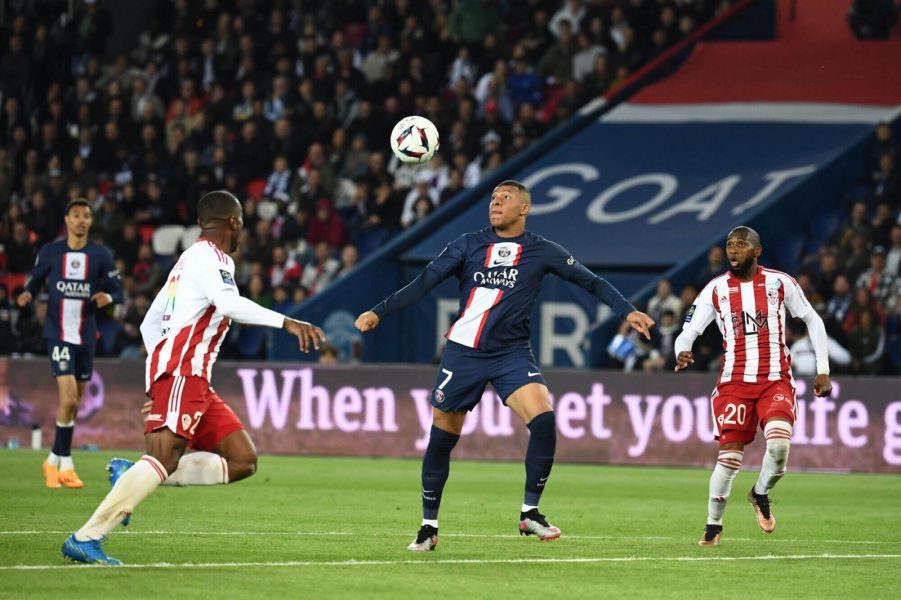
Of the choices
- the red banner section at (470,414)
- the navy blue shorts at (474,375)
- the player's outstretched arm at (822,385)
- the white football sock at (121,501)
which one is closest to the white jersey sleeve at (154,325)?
the white football sock at (121,501)

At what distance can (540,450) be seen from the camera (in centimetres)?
1035

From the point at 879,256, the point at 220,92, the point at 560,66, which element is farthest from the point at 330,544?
the point at 220,92

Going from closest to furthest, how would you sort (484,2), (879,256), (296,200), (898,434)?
1. (898,434)
2. (879,256)
3. (296,200)
4. (484,2)

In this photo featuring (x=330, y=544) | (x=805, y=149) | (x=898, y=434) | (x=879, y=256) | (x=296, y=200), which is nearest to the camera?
(x=330, y=544)

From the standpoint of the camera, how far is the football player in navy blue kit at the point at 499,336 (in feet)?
33.5

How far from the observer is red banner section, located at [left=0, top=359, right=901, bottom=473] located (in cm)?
1869

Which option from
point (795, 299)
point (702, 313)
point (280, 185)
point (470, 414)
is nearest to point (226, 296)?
point (702, 313)

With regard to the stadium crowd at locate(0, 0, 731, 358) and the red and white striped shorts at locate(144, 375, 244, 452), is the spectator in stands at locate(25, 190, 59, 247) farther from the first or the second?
the red and white striped shorts at locate(144, 375, 244, 452)

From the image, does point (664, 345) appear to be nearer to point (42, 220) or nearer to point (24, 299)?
point (24, 299)

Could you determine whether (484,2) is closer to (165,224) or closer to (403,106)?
(403,106)

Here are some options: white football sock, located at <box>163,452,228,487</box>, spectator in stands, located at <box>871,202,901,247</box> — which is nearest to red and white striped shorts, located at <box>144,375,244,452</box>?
white football sock, located at <box>163,452,228,487</box>

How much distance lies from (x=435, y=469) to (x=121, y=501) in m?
2.28

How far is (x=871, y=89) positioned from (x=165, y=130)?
11.6 metres

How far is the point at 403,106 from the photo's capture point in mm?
26406
